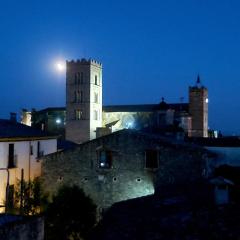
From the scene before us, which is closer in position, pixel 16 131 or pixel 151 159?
pixel 151 159

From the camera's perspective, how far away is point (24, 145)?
103ft

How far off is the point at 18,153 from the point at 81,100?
45.8 meters

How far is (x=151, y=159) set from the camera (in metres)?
28.5

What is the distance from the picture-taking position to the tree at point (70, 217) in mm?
21969

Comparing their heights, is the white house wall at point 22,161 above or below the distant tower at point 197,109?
below

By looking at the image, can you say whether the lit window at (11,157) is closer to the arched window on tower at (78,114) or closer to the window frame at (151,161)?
the window frame at (151,161)

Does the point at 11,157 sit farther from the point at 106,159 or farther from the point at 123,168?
the point at 123,168

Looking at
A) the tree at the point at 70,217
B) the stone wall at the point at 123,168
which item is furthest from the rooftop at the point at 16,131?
the tree at the point at 70,217

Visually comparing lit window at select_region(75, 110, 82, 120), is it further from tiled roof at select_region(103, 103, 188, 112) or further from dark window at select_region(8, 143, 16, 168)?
dark window at select_region(8, 143, 16, 168)

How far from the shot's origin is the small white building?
28.9 m

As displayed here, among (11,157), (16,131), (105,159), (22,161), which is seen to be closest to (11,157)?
(11,157)

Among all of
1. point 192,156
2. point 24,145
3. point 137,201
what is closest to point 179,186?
point 192,156

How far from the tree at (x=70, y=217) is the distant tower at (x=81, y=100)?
165 feet

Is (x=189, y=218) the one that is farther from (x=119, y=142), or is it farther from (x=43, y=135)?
(x=43, y=135)
